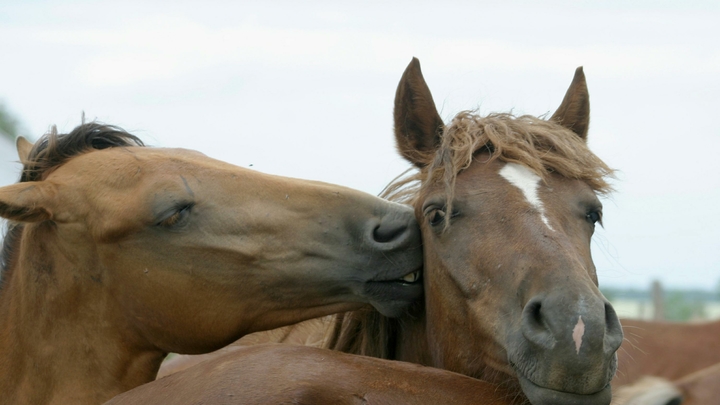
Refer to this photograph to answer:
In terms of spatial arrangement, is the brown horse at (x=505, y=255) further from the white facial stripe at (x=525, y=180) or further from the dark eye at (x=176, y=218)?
the dark eye at (x=176, y=218)

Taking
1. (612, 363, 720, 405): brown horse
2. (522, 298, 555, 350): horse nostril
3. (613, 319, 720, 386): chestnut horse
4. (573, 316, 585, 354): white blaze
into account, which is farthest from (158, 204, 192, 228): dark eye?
(613, 319, 720, 386): chestnut horse

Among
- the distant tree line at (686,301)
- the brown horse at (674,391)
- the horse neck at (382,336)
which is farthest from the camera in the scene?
the distant tree line at (686,301)

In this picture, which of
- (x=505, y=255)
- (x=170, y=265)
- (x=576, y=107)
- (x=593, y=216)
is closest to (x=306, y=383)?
(x=505, y=255)

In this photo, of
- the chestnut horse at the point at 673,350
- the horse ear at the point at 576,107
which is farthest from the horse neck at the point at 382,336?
the chestnut horse at the point at 673,350

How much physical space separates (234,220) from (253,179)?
0.87ft

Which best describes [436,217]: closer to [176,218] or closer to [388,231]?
[388,231]

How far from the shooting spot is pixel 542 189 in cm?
310

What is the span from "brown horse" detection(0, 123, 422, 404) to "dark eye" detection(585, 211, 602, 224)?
31.5 inches

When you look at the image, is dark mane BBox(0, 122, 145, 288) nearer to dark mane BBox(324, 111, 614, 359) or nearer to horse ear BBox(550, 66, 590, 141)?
dark mane BBox(324, 111, 614, 359)

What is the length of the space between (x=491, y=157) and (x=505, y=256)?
0.60m

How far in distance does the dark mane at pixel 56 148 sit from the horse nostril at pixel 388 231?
1520 mm

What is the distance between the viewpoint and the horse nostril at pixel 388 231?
3309mm

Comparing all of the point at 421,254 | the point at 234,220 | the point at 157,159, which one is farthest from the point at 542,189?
the point at 157,159

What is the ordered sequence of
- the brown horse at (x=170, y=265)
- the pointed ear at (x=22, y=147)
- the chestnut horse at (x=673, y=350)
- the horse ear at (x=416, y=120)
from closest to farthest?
the brown horse at (x=170, y=265)
the horse ear at (x=416, y=120)
the pointed ear at (x=22, y=147)
the chestnut horse at (x=673, y=350)
